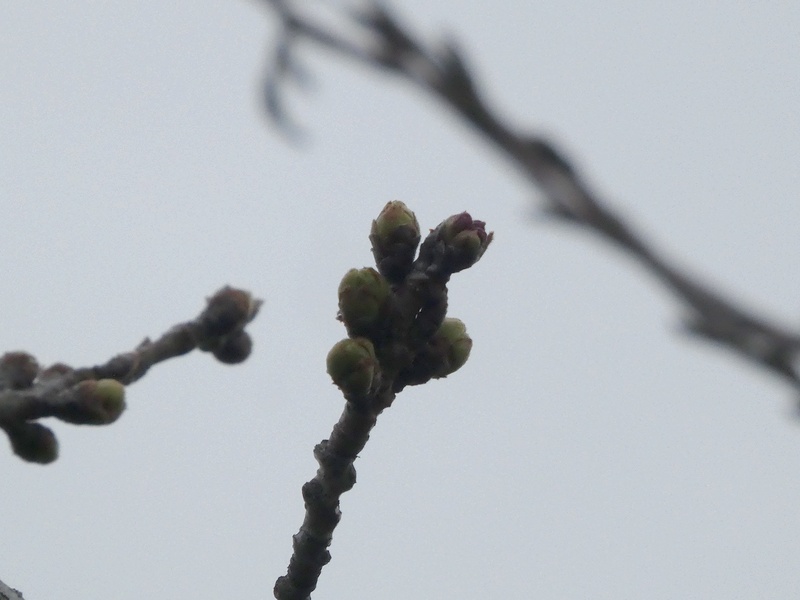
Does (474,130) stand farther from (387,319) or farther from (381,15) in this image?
(387,319)

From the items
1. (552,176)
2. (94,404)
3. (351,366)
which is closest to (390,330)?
(351,366)

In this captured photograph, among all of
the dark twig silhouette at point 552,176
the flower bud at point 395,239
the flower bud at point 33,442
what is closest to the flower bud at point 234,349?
the flower bud at point 395,239

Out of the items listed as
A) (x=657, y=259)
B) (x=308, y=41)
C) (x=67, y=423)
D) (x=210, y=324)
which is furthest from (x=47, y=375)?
(x=657, y=259)

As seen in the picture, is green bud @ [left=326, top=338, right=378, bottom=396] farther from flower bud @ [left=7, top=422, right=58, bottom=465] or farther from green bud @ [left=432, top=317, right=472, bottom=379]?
flower bud @ [left=7, top=422, right=58, bottom=465]

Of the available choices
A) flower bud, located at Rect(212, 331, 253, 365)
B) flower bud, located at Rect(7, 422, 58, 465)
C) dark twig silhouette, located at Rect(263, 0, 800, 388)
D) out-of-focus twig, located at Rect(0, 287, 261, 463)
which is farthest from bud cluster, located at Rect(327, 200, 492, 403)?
dark twig silhouette, located at Rect(263, 0, 800, 388)

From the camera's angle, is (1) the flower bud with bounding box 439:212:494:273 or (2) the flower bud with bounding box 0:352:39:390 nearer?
(2) the flower bud with bounding box 0:352:39:390

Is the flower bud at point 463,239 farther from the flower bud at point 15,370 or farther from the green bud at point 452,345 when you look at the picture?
the flower bud at point 15,370
